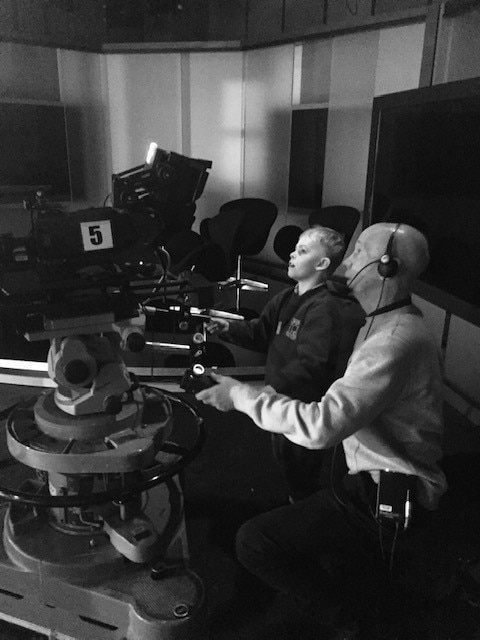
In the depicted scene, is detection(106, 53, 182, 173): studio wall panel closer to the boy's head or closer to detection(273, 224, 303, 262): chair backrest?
detection(273, 224, 303, 262): chair backrest

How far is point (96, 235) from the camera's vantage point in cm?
106

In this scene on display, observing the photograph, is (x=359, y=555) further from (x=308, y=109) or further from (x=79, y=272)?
(x=308, y=109)

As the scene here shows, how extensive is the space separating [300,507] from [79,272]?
0.82 metres

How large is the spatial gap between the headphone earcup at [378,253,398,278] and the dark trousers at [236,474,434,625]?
51cm

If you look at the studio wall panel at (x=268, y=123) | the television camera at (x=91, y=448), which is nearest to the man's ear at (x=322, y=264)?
the television camera at (x=91, y=448)

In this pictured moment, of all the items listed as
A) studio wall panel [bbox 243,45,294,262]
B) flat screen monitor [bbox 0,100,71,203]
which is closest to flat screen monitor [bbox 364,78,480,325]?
studio wall panel [bbox 243,45,294,262]

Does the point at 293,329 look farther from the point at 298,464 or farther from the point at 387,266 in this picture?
the point at 387,266

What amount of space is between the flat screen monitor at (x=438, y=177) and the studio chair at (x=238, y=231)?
137 cm

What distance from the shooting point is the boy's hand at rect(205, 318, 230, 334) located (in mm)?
1682

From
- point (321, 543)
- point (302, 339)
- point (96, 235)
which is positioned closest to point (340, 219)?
point (302, 339)

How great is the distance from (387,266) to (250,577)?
1.04m

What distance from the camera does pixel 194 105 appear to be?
5059 millimetres

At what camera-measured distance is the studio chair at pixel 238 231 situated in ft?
12.7

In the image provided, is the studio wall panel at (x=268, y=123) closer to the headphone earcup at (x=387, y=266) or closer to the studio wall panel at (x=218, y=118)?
the studio wall panel at (x=218, y=118)
